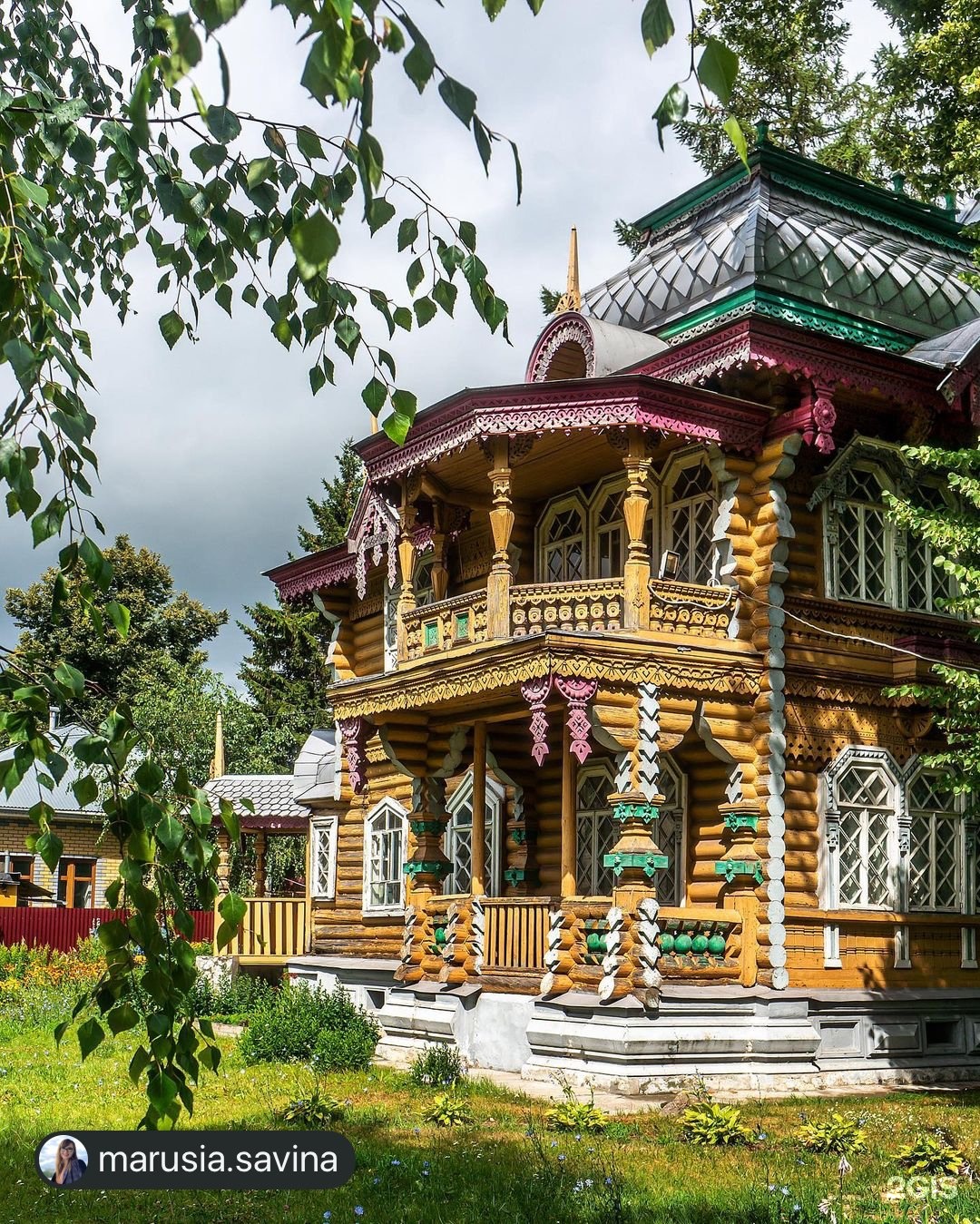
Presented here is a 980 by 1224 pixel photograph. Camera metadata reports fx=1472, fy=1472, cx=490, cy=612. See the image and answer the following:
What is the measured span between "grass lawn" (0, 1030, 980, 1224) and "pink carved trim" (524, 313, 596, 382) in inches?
329

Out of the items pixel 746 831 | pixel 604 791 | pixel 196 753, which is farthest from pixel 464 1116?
pixel 196 753

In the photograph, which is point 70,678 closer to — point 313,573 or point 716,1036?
point 716,1036

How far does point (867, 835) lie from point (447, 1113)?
6.78 m

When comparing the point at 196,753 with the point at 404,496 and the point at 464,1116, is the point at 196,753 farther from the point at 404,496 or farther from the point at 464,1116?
the point at 464,1116

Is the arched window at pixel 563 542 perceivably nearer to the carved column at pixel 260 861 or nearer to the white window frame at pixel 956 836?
the white window frame at pixel 956 836

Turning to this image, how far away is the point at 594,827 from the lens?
58.0ft

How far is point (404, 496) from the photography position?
17547mm

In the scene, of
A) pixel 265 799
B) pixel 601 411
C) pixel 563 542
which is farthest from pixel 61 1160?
pixel 265 799

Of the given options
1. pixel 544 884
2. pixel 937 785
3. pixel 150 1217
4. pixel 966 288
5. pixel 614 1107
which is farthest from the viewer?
pixel 966 288

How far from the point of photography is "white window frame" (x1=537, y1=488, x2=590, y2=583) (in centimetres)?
1839

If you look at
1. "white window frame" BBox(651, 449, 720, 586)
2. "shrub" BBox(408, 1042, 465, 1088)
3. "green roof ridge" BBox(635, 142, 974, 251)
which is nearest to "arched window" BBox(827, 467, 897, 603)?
"white window frame" BBox(651, 449, 720, 586)

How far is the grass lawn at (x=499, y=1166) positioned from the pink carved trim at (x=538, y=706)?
3252 millimetres

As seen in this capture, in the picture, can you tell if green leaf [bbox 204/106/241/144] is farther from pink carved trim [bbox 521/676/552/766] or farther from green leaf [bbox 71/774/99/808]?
pink carved trim [bbox 521/676/552/766]

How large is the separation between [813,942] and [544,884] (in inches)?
152
